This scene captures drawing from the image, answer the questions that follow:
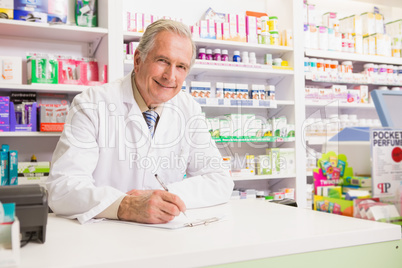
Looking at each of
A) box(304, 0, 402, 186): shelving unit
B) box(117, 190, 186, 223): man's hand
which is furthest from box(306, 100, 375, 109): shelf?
box(117, 190, 186, 223): man's hand

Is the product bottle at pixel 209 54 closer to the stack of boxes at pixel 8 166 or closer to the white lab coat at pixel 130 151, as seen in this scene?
the white lab coat at pixel 130 151

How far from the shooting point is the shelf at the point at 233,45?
3.52 meters

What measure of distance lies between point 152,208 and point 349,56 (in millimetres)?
3871

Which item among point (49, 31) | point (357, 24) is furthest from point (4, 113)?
point (357, 24)

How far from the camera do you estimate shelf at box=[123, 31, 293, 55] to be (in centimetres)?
352

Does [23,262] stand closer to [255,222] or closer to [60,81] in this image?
[255,222]

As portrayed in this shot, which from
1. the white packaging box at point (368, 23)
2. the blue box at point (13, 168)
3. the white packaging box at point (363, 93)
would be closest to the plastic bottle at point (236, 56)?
the white packaging box at point (363, 93)

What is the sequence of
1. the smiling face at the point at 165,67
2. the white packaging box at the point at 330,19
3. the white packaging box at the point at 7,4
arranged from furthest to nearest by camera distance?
the white packaging box at the point at 330,19
the white packaging box at the point at 7,4
the smiling face at the point at 165,67

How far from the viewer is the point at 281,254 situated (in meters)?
1.00

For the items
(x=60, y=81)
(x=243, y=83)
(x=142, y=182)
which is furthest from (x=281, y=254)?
(x=243, y=83)

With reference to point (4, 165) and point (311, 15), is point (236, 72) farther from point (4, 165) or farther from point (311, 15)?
point (4, 165)

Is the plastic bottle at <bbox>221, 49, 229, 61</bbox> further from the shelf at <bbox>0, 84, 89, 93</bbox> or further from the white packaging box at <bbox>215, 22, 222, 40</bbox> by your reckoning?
the shelf at <bbox>0, 84, 89, 93</bbox>

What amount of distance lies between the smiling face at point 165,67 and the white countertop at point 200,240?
84cm

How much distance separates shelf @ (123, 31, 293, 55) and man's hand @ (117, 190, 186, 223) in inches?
94.3
